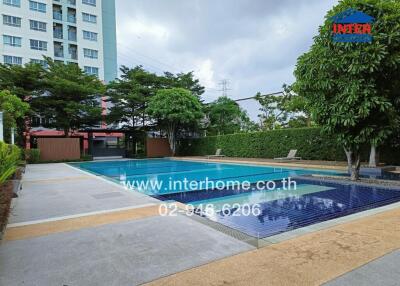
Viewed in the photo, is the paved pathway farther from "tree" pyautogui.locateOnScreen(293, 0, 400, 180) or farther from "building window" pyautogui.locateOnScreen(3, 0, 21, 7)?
"building window" pyautogui.locateOnScreen(3, 0, 21, 7)

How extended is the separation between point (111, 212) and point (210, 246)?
2.46 meters

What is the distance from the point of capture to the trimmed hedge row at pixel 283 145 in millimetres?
12789

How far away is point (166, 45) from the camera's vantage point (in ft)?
73.1

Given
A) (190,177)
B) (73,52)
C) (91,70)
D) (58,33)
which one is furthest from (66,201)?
(58,33)

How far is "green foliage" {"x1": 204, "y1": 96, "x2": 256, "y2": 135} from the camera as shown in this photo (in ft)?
79.6

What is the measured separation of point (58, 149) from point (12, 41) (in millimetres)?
19867

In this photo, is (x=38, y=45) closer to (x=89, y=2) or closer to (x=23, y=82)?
(x=89, y=2)

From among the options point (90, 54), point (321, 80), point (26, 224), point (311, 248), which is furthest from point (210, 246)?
point (90, 54)

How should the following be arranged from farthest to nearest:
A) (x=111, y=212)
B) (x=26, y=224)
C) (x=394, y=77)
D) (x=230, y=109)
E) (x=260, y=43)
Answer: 1. (x=230, y=109)
2. (x=260, y=43)
3. (x=394, y=77)
4. (x=111, y=212)
5. (x=26, y=224)

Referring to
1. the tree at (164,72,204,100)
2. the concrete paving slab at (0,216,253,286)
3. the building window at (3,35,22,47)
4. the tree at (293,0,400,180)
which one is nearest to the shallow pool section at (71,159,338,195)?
the tree at (293,0,400,180)

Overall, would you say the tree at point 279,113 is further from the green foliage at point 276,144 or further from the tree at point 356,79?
the tree at point 356,79

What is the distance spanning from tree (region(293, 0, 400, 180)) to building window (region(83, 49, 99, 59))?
120ft

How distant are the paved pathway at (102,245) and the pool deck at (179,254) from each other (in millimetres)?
11

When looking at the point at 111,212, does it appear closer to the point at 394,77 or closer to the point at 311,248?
the point at 311,248
